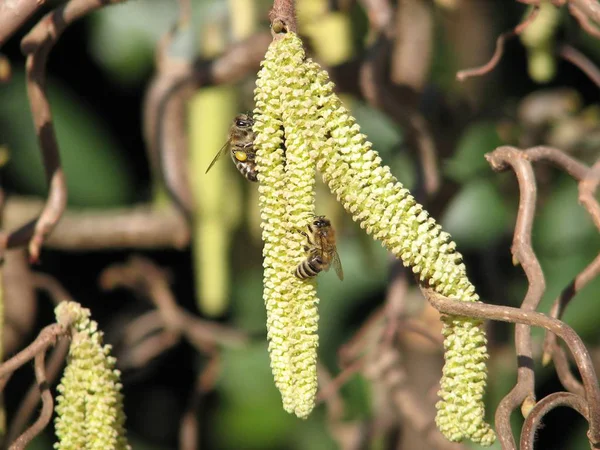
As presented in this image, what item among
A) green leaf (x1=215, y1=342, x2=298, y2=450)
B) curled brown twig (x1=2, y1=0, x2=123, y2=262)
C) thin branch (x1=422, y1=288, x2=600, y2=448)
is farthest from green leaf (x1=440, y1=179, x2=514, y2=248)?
thin branch (x1=422, y1=288, x2=600, y2=448)

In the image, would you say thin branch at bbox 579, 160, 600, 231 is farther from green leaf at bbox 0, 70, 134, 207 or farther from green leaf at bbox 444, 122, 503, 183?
green leaf at bbox 0, 70, 134, 207

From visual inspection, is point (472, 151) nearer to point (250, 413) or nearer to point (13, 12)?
point (250, 413)

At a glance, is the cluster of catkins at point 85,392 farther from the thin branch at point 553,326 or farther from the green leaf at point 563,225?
the green leaf at point 563,225

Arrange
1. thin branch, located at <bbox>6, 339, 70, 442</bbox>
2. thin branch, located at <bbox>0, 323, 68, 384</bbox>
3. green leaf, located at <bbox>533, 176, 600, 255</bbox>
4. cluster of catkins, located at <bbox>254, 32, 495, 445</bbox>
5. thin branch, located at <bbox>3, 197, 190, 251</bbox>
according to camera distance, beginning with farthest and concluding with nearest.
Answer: green leaf, located at <bbox>533, 176, 600, 255</bbox> → thin branch, located at <bbox>3, 197, 190, 251</bbox> → thin branch, located at <bbox>6, 339, 70, 442</bbox> → thin branch, located at <bbox>0, 323, 68, 384</bbox> → cluster of catkins, located at <bbox>254, 32, 495, 445</bbox>

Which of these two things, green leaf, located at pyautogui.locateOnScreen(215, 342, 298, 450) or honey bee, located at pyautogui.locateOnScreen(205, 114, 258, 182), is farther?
green leaf, located at pyautogui.locateOnScreen(215, 342, 298, 450)

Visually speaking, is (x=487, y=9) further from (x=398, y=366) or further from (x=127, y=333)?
(x=127, y=333)

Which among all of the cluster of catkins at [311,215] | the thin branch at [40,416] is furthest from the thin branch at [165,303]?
the cluster of catkins at [311,215]
